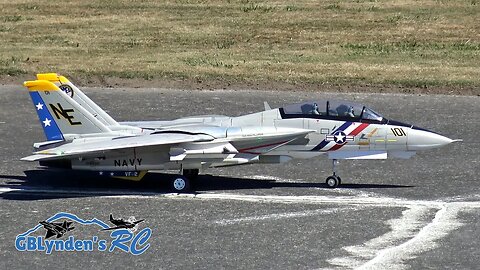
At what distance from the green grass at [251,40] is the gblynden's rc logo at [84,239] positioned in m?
14.9

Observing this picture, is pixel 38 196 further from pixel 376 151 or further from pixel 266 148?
pixel 376 151

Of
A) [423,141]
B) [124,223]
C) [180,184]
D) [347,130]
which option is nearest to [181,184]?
[180,184]

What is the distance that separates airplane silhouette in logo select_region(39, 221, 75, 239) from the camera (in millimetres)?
20666

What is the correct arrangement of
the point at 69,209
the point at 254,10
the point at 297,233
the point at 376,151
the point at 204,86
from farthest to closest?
the point at 254,10, the point at 204,86, the point at 376,151, the point at 69,209, the point at 297,233

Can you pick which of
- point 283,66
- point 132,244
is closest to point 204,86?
point 283,66

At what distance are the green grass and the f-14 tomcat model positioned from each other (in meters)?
11.3

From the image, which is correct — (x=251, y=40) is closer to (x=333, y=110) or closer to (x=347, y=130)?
(x=333, y=110)

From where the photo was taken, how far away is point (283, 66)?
1463 inches

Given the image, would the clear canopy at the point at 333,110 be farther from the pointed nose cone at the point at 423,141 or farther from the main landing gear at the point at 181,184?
the main landing gear at the point at 181,184

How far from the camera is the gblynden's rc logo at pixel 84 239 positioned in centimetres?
1992

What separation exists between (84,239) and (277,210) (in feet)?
14.9

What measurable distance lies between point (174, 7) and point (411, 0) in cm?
1108

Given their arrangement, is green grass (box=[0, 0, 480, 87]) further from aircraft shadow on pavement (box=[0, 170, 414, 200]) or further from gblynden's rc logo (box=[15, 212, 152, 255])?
gblynden's rc logo (box=[15, 212, 152, 255])

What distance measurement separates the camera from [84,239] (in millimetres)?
20375
